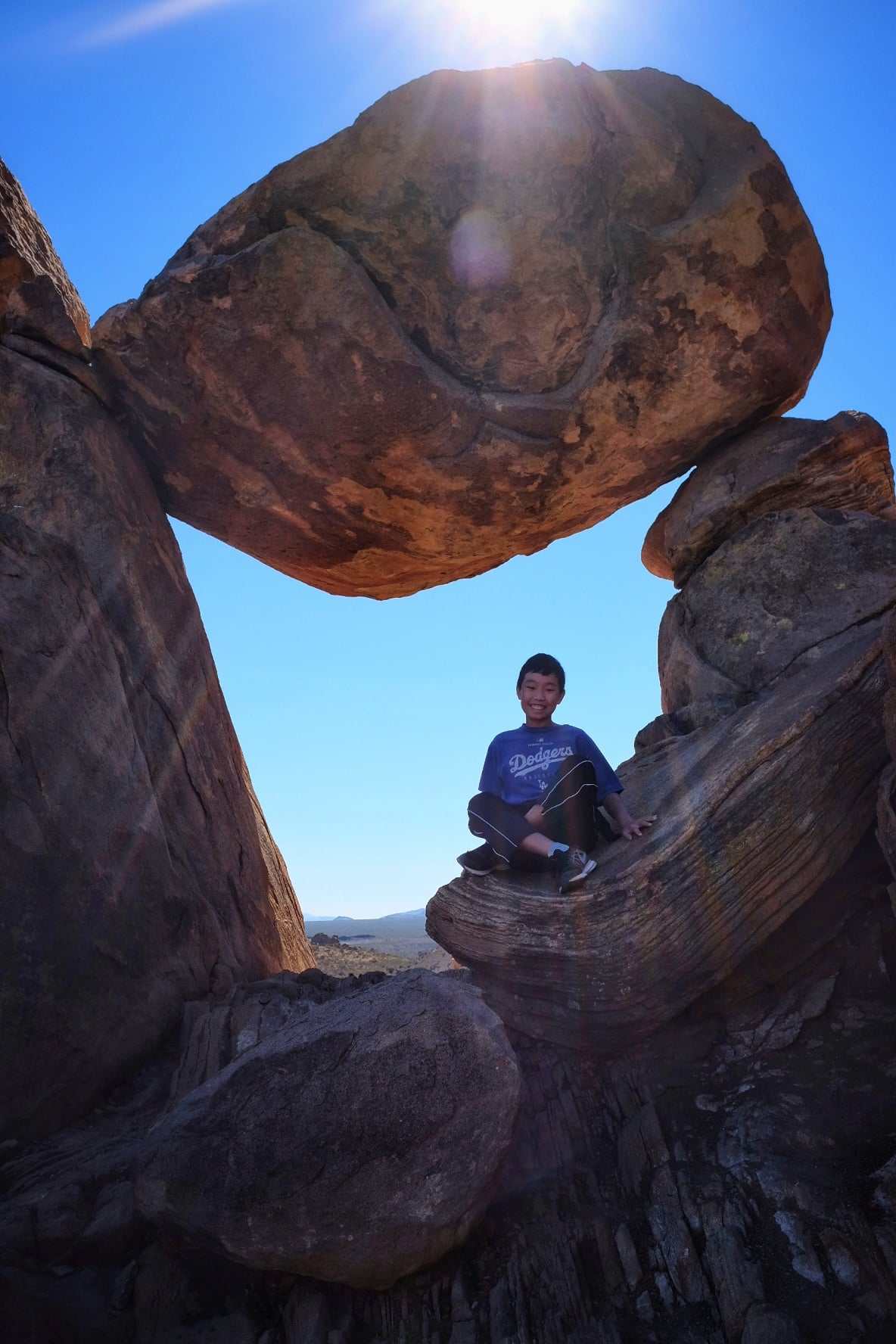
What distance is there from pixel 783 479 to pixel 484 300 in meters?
2.53

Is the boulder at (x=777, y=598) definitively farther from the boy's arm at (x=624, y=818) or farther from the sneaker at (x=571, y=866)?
the sneaker at (x=571, y=866)

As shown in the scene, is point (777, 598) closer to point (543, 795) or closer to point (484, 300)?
point (543, 795)

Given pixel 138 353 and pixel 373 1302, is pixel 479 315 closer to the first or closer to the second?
pixel 138 353

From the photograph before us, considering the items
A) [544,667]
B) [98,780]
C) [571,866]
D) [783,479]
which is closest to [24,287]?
[98,780]

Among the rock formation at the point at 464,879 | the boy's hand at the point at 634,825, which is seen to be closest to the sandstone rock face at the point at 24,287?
the rock formation at the point at 464,879

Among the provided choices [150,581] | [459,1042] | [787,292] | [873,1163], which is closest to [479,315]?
[787,292]

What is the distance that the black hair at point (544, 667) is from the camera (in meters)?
5.80

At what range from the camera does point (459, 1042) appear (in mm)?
3822

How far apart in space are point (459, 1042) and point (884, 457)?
5.32 metres

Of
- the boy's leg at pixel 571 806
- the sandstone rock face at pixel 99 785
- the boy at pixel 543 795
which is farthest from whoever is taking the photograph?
the boy's leg at pixel 571 806

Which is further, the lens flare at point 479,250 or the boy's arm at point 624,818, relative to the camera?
the lens flare at point 479,250

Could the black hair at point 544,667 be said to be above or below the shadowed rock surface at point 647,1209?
above

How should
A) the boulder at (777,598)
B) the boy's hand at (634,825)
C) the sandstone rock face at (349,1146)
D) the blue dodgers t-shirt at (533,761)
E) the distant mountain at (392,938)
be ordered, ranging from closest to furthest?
the sandstone rock face at (349,1146) → the boy's hand at (634,825) → the blue dodgers t-shirt at (533,761) → the boulder at (777,598) → the distant mountain at (392,938)

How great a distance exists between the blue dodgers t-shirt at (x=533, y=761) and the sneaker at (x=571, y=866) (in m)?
0.54
